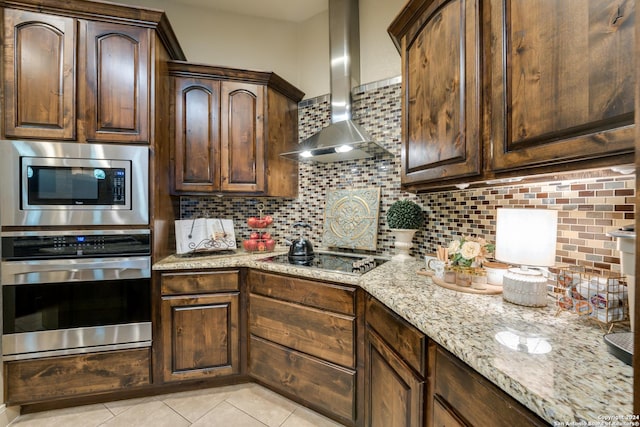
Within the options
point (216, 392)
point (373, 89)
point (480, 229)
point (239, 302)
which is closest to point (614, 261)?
point (480, 229)

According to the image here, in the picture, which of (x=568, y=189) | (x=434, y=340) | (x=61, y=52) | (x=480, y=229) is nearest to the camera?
(x=434, y=340)

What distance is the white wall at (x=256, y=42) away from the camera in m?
2.45

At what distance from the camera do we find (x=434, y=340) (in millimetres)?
845

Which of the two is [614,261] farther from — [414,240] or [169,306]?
[169,306]

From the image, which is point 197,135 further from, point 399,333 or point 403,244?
point 399,333

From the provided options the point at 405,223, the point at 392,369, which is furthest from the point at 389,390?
the point at 405,223

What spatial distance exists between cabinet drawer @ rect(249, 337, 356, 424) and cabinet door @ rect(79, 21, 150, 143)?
161 cm

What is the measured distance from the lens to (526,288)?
39.1 inches

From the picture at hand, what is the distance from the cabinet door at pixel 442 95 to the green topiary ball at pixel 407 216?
1.10ft

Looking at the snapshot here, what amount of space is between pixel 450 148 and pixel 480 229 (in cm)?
61

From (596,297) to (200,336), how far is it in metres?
2.00

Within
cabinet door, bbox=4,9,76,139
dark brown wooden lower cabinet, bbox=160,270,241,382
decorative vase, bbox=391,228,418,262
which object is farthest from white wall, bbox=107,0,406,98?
dark brown wooden lower cabinet, bbox=160,270,241,382

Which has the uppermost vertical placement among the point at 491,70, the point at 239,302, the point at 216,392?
the point at 491,70

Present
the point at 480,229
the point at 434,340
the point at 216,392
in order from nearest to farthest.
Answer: the point at 434,340, the point at 480,229, the point at 216,392
